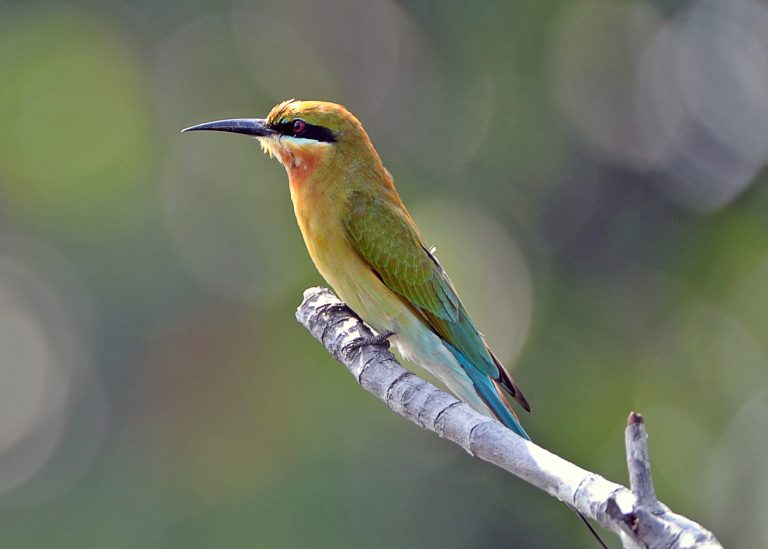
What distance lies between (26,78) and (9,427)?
69.0 inches

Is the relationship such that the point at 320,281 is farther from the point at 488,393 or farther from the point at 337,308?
the point at 488,393

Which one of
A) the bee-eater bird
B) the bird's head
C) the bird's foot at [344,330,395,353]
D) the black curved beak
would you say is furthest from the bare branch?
the black curved beak

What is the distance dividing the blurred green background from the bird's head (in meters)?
1.48

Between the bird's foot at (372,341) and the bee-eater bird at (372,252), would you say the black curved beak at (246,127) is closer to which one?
the bee-eater bird at (372,252)

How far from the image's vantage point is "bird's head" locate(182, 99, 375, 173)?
10.5 feet

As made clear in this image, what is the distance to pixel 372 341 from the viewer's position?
2.89 metres

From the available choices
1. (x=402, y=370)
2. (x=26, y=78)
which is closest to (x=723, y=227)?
(x=402, y=370)

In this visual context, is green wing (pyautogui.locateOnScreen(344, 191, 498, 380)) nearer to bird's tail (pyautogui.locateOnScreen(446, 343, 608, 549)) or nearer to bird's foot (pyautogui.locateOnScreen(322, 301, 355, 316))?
bird's tail (pyautogui.locateOnScreen(446, 343, 608, 549))

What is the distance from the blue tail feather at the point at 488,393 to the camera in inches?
113

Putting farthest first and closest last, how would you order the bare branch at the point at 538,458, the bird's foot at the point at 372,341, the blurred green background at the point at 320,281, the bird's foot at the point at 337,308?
the blurred green background at the point at 320,281 < the bird's foot at the point at 337,308 < the bird's foot at the point at 372,341 < the bare branch at the point at 538,458

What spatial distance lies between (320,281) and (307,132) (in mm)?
1503

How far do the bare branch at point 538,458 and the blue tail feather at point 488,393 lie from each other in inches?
11.1

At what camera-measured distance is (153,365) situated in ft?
16.6

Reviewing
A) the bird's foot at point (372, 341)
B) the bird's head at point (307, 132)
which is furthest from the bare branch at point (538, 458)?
the bird's head at point (307, 132)
